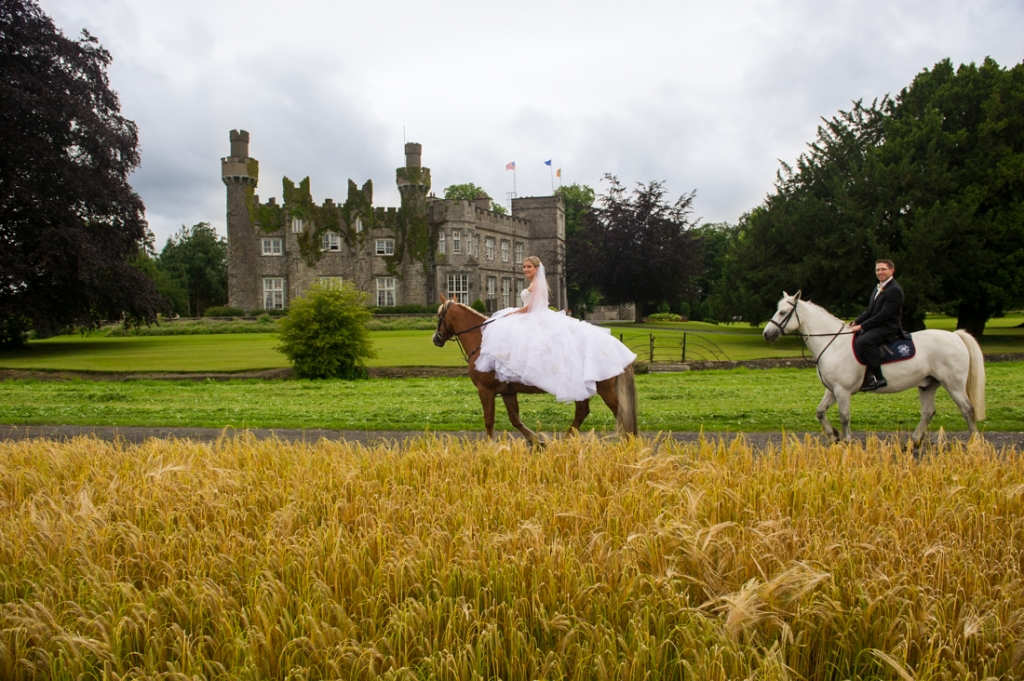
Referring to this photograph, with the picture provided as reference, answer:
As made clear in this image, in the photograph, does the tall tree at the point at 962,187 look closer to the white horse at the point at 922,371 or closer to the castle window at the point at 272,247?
the white horse at the point at 922,371

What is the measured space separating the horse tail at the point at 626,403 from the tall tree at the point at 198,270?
272 ft

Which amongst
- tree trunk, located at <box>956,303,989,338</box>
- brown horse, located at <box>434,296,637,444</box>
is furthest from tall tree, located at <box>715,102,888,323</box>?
brown horse, located at <box>434,296,637,444</box>

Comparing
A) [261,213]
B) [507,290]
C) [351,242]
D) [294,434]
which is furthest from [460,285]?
[294,434]

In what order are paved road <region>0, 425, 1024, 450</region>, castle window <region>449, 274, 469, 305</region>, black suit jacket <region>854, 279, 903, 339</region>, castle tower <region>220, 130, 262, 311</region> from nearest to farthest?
black suit jacket <region>854, 279, 903, 339</region>, paved road <region>0, 425, 1024, 450</region>, castle tower <region>220, 130, 262, 311</region>, castle window <region>449, 274, 469, 305</region>

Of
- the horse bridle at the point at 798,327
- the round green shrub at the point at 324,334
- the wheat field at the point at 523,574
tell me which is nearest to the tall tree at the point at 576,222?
the round green shrub at the point at 324,334

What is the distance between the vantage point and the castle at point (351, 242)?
61.2 meters

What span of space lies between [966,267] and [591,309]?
161ft

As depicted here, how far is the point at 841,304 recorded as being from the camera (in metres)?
34.3

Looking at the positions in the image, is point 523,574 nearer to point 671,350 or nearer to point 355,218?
point 671,350

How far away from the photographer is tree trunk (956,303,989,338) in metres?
32.3

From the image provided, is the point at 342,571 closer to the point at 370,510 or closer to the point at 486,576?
the point at 486,576

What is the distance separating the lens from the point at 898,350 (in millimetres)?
9648

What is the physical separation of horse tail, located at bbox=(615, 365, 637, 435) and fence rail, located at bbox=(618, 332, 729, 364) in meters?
14.8

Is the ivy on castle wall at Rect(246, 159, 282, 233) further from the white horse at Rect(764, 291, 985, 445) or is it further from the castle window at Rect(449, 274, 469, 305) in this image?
the white horse at Rect(764, 291, 985, 445)
